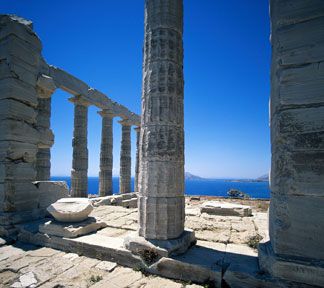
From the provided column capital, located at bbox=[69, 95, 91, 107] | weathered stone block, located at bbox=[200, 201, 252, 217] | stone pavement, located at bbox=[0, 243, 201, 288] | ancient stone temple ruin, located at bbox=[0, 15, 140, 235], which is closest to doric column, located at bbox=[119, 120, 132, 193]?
column capital, located at bbox=[69, 95, 91, 107]

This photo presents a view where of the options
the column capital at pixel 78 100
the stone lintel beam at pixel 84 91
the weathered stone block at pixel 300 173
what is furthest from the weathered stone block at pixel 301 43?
the column capital at pixel 78 100

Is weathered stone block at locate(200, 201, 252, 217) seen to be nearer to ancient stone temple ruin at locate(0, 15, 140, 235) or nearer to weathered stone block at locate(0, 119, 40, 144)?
ancient stone temple ruin at locate(0, 15, 140, 235)

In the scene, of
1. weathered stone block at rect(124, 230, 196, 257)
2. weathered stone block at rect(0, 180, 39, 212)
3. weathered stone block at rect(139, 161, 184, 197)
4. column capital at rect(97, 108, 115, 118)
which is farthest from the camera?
column capital at rect(97, 108, 115, 118)

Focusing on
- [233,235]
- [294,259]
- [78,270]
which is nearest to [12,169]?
[78,270]

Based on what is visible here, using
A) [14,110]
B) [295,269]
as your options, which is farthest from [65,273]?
[14,110]

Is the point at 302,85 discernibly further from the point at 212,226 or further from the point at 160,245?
the point at 212,226

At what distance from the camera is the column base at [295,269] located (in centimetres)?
332

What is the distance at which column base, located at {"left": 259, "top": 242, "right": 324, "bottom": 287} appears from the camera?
10.9 ft

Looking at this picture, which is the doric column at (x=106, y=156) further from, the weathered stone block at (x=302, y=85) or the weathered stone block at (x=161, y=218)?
the weathered stone block at (x=302, y=85)

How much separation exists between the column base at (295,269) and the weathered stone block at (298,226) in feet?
0.42

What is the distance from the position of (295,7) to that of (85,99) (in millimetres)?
14668

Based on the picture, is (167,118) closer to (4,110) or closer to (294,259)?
(294,259)

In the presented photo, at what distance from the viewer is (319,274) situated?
10.9 feet

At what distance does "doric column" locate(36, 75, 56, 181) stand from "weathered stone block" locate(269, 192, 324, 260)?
8.28 metres
